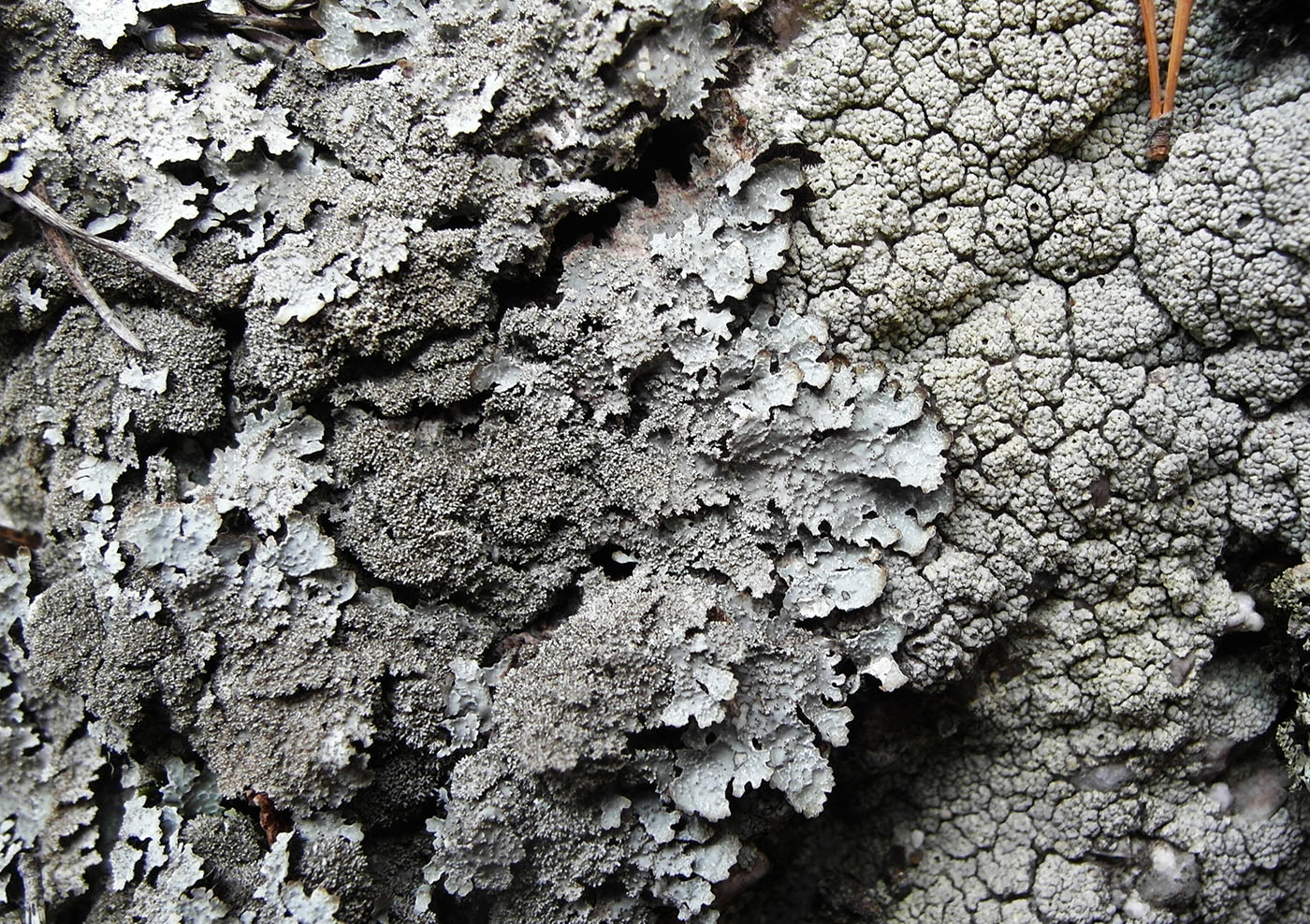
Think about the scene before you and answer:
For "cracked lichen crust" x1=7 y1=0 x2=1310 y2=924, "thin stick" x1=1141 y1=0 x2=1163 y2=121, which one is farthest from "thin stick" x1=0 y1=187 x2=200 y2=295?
"thin stick" x1=1141 y1=0 x2=1163 y2=121

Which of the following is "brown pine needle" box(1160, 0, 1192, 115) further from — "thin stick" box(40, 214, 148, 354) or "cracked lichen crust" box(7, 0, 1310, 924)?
"thin stick" box(40, 214, 148, 354)

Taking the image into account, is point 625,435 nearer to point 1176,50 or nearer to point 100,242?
point 100,242

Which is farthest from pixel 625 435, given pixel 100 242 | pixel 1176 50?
pixel 1176 50

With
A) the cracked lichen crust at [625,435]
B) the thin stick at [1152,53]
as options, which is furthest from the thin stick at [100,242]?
the thin stick at [1152,53]

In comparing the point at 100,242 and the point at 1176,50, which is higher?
the point at 100,242

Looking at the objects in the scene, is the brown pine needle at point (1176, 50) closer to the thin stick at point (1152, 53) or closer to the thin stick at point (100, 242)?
the thin stick at point (1152, 53)

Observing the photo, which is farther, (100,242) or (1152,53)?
(100,242)
